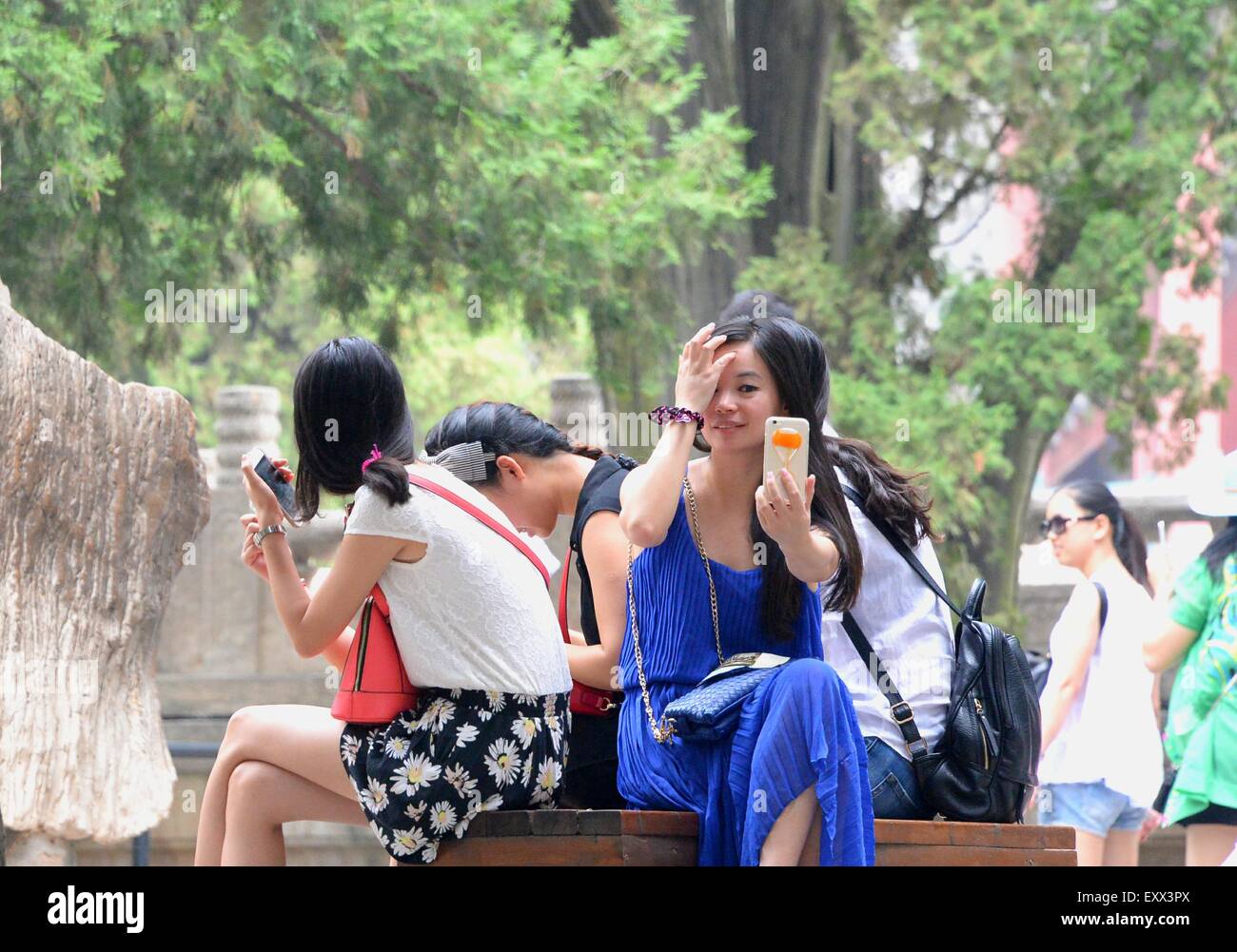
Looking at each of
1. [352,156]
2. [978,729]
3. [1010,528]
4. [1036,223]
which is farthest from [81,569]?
[1036,223]

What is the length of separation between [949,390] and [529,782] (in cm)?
632

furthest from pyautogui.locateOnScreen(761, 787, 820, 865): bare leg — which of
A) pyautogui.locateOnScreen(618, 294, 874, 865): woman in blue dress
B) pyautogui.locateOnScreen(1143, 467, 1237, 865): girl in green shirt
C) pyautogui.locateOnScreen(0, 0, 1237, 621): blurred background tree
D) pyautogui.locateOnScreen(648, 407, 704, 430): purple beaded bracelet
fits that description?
pyautogui.locateOnScreen(0, 0, 1237, 621): blurred background tree

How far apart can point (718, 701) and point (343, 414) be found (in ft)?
A: 3.19

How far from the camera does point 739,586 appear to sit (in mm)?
3711

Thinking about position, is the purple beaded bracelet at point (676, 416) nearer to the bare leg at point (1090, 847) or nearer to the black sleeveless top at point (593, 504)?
the black sleeveless top at point (593, 504)

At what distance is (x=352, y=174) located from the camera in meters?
8.62

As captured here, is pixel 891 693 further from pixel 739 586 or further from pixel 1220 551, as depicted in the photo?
pixel 1220 551

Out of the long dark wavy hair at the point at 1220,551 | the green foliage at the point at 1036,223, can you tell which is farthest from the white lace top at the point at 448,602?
the green foliage at the point at 1036,223

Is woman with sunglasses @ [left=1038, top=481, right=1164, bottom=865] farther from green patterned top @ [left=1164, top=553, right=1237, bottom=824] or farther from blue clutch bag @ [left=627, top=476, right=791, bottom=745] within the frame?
blue clutch bag @ [left=627, top=476, right=791, bottom=745]

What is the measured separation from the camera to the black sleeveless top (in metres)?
4.19

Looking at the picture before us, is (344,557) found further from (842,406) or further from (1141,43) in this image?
(1141,43)

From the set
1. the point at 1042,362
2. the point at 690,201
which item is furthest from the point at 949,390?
the point at 690,201

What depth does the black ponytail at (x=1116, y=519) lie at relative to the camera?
6301 mm

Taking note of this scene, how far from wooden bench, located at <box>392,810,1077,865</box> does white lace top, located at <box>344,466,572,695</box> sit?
298mm
